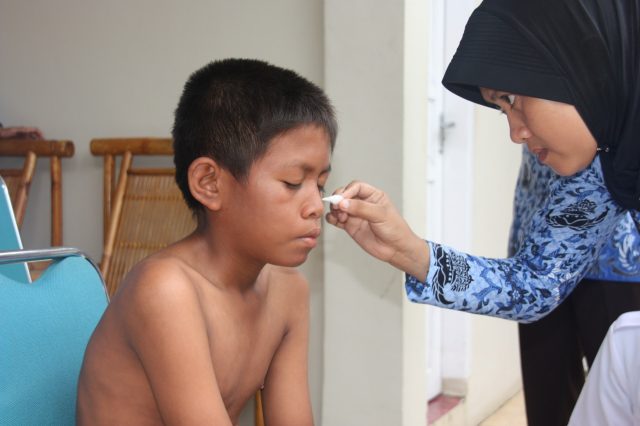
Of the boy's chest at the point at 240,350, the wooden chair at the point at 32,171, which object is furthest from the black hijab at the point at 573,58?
the wooden chair at the point at 32,171

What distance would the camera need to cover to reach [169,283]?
108cm

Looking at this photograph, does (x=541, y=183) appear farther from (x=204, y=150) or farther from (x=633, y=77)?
(x=204, y=150)

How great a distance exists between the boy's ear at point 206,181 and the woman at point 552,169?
0.20 metres

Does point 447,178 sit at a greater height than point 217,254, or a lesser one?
lesser

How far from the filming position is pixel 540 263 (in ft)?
4.59

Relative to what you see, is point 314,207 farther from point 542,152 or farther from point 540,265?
point 540,265

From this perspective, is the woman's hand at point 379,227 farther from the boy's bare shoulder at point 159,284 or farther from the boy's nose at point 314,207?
the boy's bare shoulder at point 159,284

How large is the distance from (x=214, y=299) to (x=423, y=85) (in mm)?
1180

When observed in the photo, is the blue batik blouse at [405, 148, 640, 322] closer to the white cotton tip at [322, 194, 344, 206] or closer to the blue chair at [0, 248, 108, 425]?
the white cotton tip at [322, 194, 344, 206]

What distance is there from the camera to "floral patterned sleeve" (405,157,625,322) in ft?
4.38

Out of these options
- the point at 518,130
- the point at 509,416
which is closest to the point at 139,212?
the point at 518,130

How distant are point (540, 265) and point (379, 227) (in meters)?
0.32

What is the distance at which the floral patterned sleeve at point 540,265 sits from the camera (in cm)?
133

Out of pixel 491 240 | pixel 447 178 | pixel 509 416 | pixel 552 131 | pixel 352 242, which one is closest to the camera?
pixel 552 131
